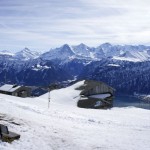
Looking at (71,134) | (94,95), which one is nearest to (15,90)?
(94,95)

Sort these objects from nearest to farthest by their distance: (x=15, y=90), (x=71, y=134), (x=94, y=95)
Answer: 1. (x=71, y=134)
2. (x=94, y=95)
3. (x=15, y=90)

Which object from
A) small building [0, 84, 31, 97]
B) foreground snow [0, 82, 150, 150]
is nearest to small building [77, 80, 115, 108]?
small building [0, 84, 31, 97]

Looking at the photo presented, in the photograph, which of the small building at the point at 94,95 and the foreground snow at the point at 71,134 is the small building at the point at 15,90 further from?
the foreground snow at the point at 71,134

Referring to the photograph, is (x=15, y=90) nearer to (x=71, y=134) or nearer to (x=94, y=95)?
(x=94, y=95)

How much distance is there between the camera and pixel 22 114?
38.4 meters

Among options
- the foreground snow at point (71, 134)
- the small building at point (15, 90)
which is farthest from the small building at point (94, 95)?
the foreground snow at point (71, 134)

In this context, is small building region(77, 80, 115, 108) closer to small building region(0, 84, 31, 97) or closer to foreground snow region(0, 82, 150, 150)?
small building region(0, 84, 31, 97)

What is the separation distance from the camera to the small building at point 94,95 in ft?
271

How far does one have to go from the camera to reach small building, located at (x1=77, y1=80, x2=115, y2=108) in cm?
8269

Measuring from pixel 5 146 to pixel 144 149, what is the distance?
12.0m

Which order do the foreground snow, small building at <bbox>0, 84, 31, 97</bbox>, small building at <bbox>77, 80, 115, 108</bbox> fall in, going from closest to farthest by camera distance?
the foreground snow < small building at <bbox>77, 80, 115, 108</bbox> < small building at <bbox>0, 84, 31, 97</bbox>

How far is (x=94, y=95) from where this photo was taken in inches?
3506

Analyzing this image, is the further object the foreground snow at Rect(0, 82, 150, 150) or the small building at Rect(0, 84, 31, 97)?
the small building at Rect(0, 84, 31, 97)

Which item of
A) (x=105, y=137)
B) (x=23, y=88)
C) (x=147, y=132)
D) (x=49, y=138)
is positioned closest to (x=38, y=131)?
(x=49, y=138)
